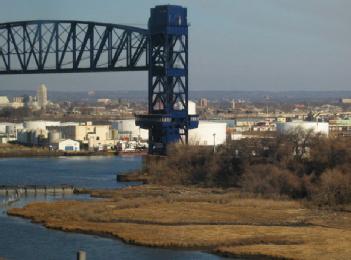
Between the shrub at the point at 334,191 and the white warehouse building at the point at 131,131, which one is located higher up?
the white warehouse building at the point at 131,131

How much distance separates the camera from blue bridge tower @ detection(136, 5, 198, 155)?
35250mm

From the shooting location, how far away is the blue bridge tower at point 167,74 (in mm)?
35250

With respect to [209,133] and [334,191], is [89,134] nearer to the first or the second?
[209,133]

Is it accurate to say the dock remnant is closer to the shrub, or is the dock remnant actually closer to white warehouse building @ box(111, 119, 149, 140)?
the shrub

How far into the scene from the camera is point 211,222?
875 inches

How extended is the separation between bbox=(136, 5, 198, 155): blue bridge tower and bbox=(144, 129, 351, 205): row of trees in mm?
1114

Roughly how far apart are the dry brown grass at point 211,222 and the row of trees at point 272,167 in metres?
0.88

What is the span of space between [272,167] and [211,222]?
757 centimetres

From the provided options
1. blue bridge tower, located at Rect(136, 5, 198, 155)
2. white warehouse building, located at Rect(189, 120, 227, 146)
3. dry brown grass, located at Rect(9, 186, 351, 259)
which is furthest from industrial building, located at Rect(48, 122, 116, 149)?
dry brown grass, located at Rect(9, 186, 351, 259)

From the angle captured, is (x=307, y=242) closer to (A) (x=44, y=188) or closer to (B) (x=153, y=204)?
(B) (x=153, y=204)

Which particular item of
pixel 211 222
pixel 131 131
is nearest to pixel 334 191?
pixel 211 222

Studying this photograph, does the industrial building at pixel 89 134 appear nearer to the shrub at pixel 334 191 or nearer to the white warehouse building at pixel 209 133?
the white warehouse building at pixel 209 133

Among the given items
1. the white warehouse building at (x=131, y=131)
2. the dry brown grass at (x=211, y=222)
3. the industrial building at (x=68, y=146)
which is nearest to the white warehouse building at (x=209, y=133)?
the industrial building at (x=68, y=146)

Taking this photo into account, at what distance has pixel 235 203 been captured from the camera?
84.8 feet
